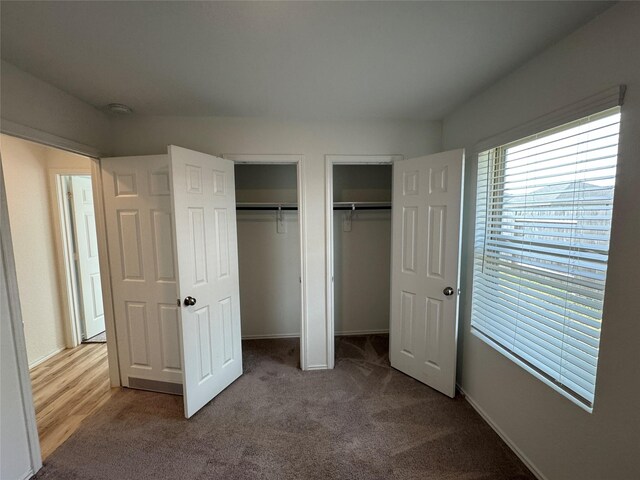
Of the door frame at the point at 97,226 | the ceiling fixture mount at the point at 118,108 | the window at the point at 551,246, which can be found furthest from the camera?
the ceiling fixture mount at the point at 118,108

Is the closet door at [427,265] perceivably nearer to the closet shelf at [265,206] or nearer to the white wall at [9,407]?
the closet shelf at [265,206]

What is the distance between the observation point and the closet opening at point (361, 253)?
3.15 metres

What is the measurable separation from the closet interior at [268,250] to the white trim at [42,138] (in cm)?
135

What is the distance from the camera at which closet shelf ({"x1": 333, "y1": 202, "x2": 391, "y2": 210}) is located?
286 cm

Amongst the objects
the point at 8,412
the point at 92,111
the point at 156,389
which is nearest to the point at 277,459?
the point at 156,389

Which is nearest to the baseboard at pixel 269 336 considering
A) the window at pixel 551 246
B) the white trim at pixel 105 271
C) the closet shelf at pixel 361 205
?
the white trim at pixel 105 271

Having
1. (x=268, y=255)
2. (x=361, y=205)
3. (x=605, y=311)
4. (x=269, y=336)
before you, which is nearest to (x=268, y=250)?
(x=268, y=255)

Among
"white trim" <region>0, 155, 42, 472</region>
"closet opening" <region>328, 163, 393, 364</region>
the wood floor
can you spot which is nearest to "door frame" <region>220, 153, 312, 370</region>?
"closet opening" <region>328, 163, 393, 364</region>

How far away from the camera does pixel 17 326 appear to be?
1478 millimetres

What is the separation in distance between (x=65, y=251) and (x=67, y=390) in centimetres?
141

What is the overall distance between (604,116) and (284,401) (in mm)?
2573

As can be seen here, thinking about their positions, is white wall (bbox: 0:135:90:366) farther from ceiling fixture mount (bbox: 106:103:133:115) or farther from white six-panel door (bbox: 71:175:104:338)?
ceiling fixture mount (bbox: 106:103:133:115)

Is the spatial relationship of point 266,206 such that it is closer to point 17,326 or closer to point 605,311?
point 17,326

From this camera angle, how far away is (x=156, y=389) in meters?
2.27
